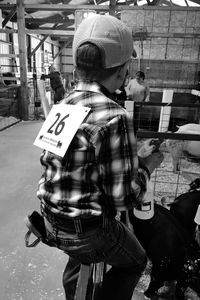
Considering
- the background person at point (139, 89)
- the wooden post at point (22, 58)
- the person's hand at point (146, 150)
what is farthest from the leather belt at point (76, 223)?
the wooden post at point (22, 58)

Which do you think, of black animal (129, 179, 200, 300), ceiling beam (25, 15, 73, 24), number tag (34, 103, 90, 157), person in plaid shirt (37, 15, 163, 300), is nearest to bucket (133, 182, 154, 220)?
black animal (129, 179, 200, 300)

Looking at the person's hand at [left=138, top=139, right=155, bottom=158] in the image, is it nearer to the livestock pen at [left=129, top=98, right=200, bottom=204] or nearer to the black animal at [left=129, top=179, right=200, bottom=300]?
→ the livestock pen at [left=129, top=98, right=200, bottom=204]

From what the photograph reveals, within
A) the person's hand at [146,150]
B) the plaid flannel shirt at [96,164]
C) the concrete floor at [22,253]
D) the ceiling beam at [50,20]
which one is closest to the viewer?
the plaid flannel shirt at [96,164]

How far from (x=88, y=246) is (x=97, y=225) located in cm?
8

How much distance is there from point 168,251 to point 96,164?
82 centimetres

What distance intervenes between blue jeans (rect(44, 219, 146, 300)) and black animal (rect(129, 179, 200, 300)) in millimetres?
347

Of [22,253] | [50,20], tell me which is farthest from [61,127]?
[50,20]

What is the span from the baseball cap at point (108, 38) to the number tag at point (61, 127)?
0.16 meters

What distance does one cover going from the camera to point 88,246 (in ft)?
2.81

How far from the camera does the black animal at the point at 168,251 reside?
52.7 inches

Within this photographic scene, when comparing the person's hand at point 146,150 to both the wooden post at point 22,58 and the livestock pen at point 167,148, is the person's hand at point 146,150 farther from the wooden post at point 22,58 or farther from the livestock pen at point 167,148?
the wooden post at point 22,58

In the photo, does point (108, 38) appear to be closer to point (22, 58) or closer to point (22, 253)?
point (22, 253)

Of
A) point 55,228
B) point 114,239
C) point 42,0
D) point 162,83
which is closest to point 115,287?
point 114,239

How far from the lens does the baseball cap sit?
76 cm
